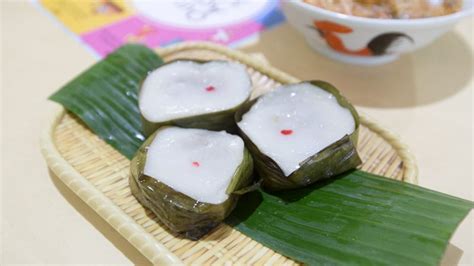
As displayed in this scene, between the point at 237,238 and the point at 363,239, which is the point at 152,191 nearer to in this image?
the point at 237,238

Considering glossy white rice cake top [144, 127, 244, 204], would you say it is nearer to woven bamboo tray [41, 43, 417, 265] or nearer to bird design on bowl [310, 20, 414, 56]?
woven bamboo tray [41, 43, 417, 265]

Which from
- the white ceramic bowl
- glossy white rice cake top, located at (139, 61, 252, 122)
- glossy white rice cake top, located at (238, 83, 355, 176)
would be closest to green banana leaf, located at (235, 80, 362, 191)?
glossy white rice cake top, located at (238, 83, 355, 176)

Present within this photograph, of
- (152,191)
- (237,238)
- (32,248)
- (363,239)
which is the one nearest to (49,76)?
(32,248)

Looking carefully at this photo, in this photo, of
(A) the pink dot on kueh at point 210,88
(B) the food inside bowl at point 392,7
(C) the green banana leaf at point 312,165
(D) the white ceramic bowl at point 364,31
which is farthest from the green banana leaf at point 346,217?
(B) the food inside bowl at point 392,7

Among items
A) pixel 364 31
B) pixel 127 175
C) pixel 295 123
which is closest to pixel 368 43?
pixel 364 31

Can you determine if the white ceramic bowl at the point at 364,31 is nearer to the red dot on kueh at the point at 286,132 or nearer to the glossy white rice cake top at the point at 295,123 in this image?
the glossy white rice cake top at the point at 295,123
